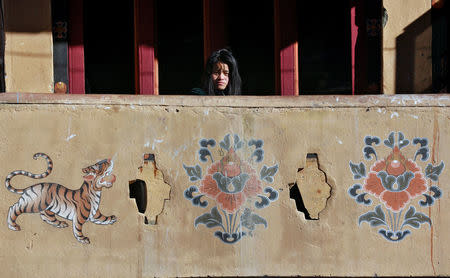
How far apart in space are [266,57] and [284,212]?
3040mm

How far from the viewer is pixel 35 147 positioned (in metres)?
3.60

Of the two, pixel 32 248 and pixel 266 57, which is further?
pixel 266 57

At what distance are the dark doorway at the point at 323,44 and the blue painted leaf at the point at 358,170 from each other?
2.71 metres

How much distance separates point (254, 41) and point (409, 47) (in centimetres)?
153

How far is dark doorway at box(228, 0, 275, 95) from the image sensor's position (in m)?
6.37

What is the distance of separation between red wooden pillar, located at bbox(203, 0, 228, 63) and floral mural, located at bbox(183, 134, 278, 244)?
273 cm

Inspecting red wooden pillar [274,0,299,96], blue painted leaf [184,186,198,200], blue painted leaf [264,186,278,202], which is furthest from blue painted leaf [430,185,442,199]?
red wooden pillar [274,0,299,96]

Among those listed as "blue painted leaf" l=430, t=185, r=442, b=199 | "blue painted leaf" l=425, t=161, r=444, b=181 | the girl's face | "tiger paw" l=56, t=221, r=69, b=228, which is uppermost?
the girl's face

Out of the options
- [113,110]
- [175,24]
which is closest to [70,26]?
[175,24]

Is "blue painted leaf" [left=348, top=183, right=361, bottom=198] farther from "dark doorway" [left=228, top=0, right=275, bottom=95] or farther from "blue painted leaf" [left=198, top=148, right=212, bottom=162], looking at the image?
"dark doorway" [left=228, top=0, right=275, bottom=95]

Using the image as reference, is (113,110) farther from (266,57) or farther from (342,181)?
(266,57)

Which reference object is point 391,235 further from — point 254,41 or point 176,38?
point 176,38

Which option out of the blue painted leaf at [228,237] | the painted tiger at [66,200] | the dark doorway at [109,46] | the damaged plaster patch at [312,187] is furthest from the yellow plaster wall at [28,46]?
the damaged plaster patch at [312,187]

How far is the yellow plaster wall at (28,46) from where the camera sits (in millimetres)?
5961
